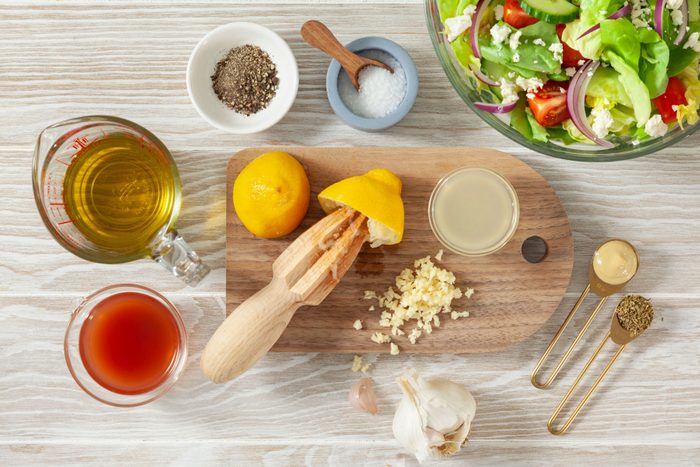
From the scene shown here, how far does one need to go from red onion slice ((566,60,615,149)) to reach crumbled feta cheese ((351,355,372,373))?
0.60 m

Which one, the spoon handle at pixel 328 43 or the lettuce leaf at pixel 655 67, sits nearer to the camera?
the lettuce leaf at pixel 655 67

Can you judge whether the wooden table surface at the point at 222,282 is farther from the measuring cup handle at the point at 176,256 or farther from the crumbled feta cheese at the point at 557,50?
the crumbled feta cheese at the point at 557,50

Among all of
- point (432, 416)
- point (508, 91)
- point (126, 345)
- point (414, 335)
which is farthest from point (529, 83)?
point (126, 345)

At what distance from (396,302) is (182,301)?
1.39 feet

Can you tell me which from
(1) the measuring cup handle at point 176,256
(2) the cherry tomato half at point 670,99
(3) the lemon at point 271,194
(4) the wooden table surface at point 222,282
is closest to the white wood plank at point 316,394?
(4) the wooden table surface at point 222,282

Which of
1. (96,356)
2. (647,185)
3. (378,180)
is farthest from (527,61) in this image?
(96,356)

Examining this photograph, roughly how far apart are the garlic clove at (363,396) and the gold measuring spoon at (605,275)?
0.32 m

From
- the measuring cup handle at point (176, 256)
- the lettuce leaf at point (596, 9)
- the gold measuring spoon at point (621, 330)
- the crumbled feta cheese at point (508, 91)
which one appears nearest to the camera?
the lettuce leaf at point (596, 9)

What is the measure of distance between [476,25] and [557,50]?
0.14 metres

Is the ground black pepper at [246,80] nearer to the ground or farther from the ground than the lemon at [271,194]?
farther from the ground

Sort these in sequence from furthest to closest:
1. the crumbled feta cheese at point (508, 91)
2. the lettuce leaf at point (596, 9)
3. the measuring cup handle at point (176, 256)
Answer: the measuring cup handle at point (176, 256), the crumbled feta cheese at point (508, 91), the lettuce leaf at point (596, 9)

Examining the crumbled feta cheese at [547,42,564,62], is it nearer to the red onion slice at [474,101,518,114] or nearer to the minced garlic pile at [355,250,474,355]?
the red onion slice at [474,101,518,114]

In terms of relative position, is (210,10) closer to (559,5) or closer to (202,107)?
(202,107)

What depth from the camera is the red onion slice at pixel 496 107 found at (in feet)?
3.77
